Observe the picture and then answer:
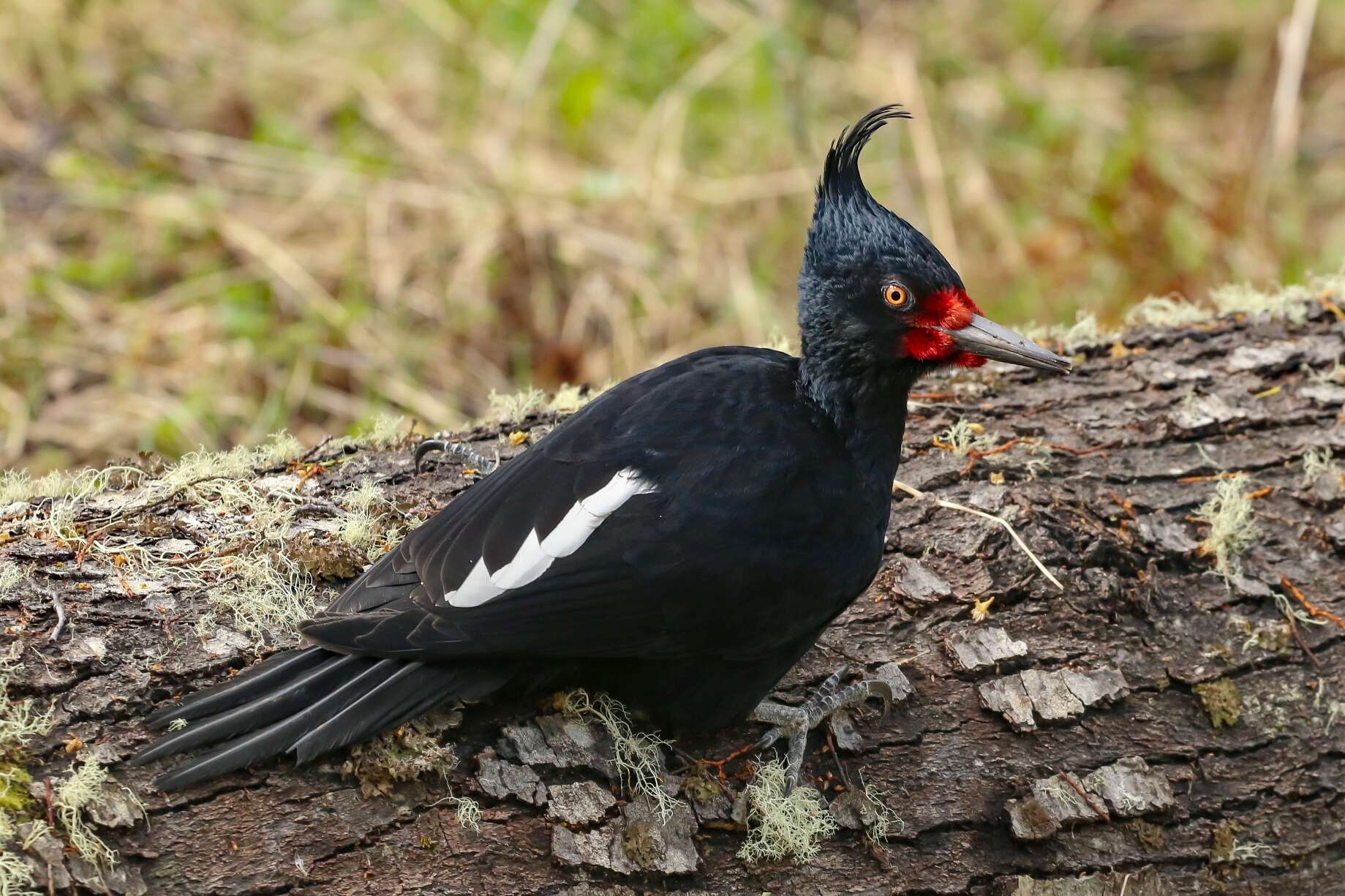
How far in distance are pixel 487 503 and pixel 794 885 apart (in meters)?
0.79

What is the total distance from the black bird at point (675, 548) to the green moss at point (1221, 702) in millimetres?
639

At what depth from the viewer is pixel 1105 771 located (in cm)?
216

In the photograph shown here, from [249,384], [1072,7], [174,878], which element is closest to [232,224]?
[249,384]

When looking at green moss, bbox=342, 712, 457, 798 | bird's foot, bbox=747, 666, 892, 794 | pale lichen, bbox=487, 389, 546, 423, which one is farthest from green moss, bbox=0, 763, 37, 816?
pale lichen, bbox=487, 389, 546, 423

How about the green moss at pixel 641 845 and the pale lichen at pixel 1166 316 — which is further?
the pale lichen at pixel 1166 316

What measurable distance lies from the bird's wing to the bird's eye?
400 millimetres

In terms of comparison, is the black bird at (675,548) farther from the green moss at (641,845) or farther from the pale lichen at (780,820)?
the green moss at (641,845)

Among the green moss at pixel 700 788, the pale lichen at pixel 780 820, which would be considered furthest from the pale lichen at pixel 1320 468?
the green moss at pixel 700 788

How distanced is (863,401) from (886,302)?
0.18 metres

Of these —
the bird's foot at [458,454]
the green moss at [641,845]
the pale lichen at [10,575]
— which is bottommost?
the green moss at [641,845]

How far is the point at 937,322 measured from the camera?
2176 mm

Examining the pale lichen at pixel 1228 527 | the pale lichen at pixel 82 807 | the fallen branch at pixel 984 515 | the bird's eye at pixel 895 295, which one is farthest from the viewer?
the pale lichen at pixel 1228 527

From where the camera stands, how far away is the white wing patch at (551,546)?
1975mm

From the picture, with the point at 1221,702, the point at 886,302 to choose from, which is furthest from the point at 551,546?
the point at 1221,702
